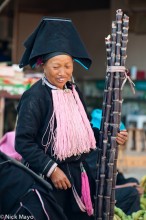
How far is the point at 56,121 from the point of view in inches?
120

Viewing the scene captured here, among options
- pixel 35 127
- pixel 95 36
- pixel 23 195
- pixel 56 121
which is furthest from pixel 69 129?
pixel 95 36

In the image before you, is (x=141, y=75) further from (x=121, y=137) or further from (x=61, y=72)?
(x=61, y=72)

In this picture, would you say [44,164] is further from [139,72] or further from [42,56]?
[139,72]

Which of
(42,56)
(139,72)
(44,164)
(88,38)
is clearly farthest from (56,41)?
(88,38)

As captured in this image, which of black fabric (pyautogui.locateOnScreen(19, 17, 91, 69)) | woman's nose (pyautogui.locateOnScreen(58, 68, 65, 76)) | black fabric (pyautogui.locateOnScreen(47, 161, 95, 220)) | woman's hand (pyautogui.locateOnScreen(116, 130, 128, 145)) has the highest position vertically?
black fabric (pyautogui.locateOnScreen(19, 17, 91, 69))

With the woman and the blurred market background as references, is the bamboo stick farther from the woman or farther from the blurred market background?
the blurred market background

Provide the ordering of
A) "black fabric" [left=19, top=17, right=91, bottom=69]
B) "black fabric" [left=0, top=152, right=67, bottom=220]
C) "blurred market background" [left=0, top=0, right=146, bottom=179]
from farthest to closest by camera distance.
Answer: "blurred market background" [left=0, top=0, right=146, bottom=179], "black fabric" [left=19, top=17, right=91, bottom=69], "black fabric" [left=0, top=152, right=67, bottom=220]

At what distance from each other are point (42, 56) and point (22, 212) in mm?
867

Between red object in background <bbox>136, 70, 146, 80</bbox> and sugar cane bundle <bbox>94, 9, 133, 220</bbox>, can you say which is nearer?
sugar cane bundle <bbox>94, 9, 133, 220</bbox>

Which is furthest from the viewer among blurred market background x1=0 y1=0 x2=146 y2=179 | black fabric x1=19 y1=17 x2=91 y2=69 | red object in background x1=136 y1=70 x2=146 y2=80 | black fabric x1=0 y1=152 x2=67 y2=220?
red object in background x1=136 y1=70 x2=146 y2=80

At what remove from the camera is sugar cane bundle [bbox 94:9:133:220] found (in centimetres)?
305

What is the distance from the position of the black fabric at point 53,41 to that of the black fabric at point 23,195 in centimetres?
64

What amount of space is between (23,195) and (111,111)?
0.67 m

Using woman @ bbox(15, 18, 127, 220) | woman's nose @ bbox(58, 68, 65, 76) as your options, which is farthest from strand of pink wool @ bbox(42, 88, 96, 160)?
woman's nose @ bbox(58, 68, 65, 76)
